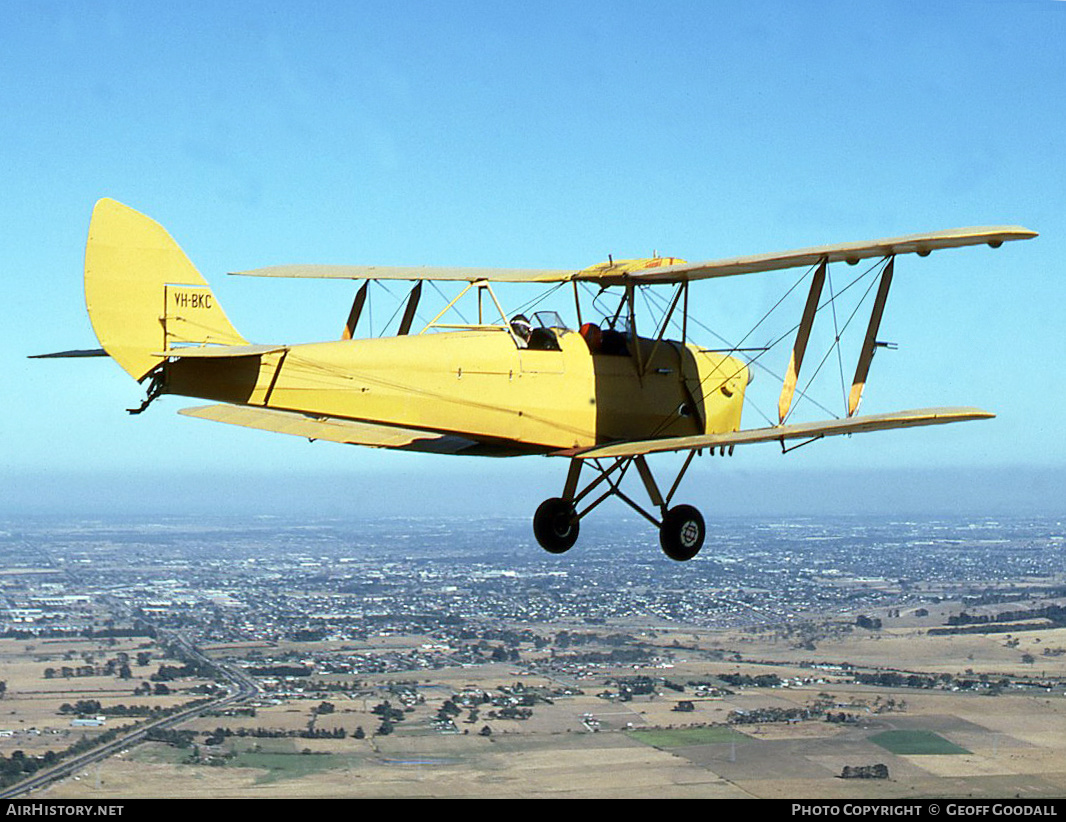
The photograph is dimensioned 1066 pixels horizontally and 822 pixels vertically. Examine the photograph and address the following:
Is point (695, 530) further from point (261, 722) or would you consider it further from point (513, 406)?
point (261, 722)

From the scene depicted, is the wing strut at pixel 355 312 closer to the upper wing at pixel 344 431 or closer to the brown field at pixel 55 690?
the upper wing at pixel 344 431

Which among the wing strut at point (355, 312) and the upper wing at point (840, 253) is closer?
the upper wing at point (840, 253)

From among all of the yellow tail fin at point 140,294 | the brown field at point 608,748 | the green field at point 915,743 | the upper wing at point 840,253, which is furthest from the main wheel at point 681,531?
the green field at point 915,743

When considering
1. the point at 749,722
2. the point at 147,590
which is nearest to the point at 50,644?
the point at 147,590

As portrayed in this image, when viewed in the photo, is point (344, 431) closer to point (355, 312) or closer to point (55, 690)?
point (355, 312)

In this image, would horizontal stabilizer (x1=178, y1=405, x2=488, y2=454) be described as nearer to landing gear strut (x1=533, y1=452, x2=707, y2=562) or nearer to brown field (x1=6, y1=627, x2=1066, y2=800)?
landing gear strut (x1=533, y1=452, x2=707, y2=562)

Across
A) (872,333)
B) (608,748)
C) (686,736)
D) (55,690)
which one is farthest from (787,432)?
(55,690)

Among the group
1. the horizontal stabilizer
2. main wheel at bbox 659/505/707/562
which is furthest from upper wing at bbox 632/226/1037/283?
the horizontal stabilizer

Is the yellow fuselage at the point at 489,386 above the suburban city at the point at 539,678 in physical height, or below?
above
